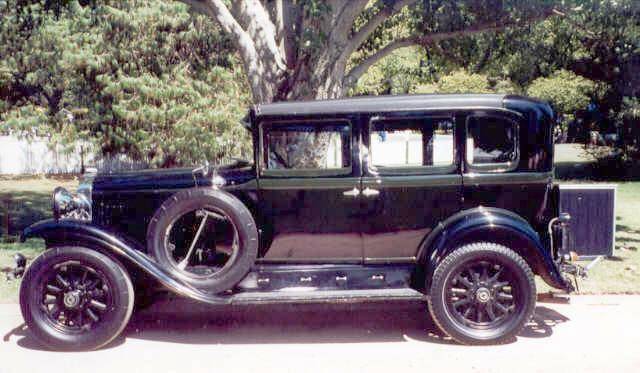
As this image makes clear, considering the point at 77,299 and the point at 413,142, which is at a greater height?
the point at 413,142

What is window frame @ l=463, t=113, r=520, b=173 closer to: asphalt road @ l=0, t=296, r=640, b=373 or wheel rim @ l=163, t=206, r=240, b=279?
asphalt road @ l=0, t=296, r=640, b=373

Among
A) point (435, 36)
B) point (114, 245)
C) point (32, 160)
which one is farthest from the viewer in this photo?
point (32, 160)

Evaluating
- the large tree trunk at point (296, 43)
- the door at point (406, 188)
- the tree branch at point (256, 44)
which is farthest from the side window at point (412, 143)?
the tree branch at point (256, 44)

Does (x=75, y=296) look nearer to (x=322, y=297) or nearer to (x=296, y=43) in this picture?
(x=322, y=297)

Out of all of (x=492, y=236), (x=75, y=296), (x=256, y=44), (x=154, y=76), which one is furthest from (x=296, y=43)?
(x=154, y=76)

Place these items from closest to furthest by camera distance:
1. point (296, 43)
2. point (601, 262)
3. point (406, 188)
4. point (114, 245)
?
point (114, 245)
point (406, 188)
point (601, 262)
point (296, 43)

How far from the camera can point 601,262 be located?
7984mm

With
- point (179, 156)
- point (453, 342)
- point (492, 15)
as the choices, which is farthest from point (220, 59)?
point (453, 342)

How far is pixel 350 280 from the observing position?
18.2 ft

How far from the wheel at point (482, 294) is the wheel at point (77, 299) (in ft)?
8.23

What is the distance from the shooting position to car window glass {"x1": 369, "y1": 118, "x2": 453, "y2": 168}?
18.4ft

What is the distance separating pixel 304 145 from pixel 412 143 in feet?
3.07

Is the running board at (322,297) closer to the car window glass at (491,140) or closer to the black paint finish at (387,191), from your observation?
the black paint finish at (387,191)

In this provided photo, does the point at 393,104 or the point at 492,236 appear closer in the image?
the point at 492,236
